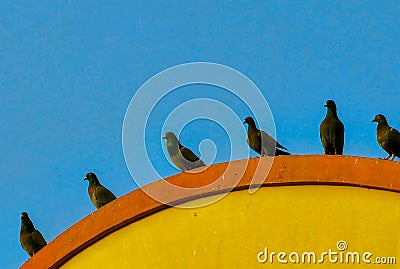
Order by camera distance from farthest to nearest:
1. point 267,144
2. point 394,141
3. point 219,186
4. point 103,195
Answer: point 103,195
point 267,144
point 394,141
point 219,186

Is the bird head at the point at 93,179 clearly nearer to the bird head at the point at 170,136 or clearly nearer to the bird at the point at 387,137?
the bird head at the point at 170,136

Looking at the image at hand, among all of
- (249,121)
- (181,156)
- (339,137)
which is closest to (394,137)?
(339,137)

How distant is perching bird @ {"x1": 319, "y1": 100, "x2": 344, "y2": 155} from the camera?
1079 centimetres

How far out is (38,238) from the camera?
494 inches

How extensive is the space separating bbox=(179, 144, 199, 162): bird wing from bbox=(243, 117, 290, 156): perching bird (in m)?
0.65

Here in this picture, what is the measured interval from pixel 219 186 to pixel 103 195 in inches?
120

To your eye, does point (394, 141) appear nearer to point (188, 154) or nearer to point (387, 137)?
point (387, 137)

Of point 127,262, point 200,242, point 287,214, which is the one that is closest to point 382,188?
point 287,214

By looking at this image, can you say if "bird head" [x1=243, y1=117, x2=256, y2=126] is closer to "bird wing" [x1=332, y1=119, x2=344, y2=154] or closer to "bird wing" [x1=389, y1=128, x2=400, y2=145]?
"bird wing" [x1=332, y1=119, x2=344, y2=154]

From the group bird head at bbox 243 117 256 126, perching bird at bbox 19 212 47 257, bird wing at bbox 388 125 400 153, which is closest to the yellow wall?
bird wing at bbox 388 125 400 153

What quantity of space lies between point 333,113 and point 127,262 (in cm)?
318

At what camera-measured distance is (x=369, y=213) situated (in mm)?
8953

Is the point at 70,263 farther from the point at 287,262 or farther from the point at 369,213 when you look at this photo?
the point at 369,213

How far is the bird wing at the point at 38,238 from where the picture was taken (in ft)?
40.9
